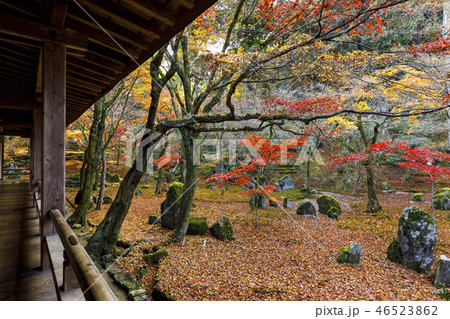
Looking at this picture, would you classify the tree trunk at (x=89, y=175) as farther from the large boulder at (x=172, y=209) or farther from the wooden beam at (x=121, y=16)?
the wooden beam at (x=121, y=16)

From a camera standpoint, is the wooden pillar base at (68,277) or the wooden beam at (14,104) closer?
the wooden pillar base at (68,277)

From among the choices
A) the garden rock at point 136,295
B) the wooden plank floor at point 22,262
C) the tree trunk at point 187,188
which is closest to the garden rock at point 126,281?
the garden rock at point 136,295

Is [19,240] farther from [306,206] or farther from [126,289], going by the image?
[306,206]

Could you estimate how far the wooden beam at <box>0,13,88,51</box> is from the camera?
2.01 metres

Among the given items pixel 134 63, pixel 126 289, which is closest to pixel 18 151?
pixel 126 289

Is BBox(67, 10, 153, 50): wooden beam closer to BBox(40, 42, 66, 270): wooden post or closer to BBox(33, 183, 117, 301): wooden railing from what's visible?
BBox(40, 42, 66, 270): wooden post

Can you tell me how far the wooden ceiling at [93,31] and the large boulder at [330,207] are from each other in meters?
9.42

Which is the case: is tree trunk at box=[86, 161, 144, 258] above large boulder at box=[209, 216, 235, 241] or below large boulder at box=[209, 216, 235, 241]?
above

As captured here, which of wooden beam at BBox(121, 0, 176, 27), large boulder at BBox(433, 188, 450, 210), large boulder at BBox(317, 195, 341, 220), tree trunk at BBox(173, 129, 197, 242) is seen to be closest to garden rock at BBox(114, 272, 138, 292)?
tree trunk at BBox(173, 129, 197, 242)

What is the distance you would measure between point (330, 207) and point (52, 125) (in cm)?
1029

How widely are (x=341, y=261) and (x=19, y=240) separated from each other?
6623mm

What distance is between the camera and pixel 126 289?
3844mm

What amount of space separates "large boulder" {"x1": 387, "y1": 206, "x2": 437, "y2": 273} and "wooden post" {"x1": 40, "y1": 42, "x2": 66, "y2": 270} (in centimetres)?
727

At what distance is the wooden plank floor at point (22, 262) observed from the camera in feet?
7.43
